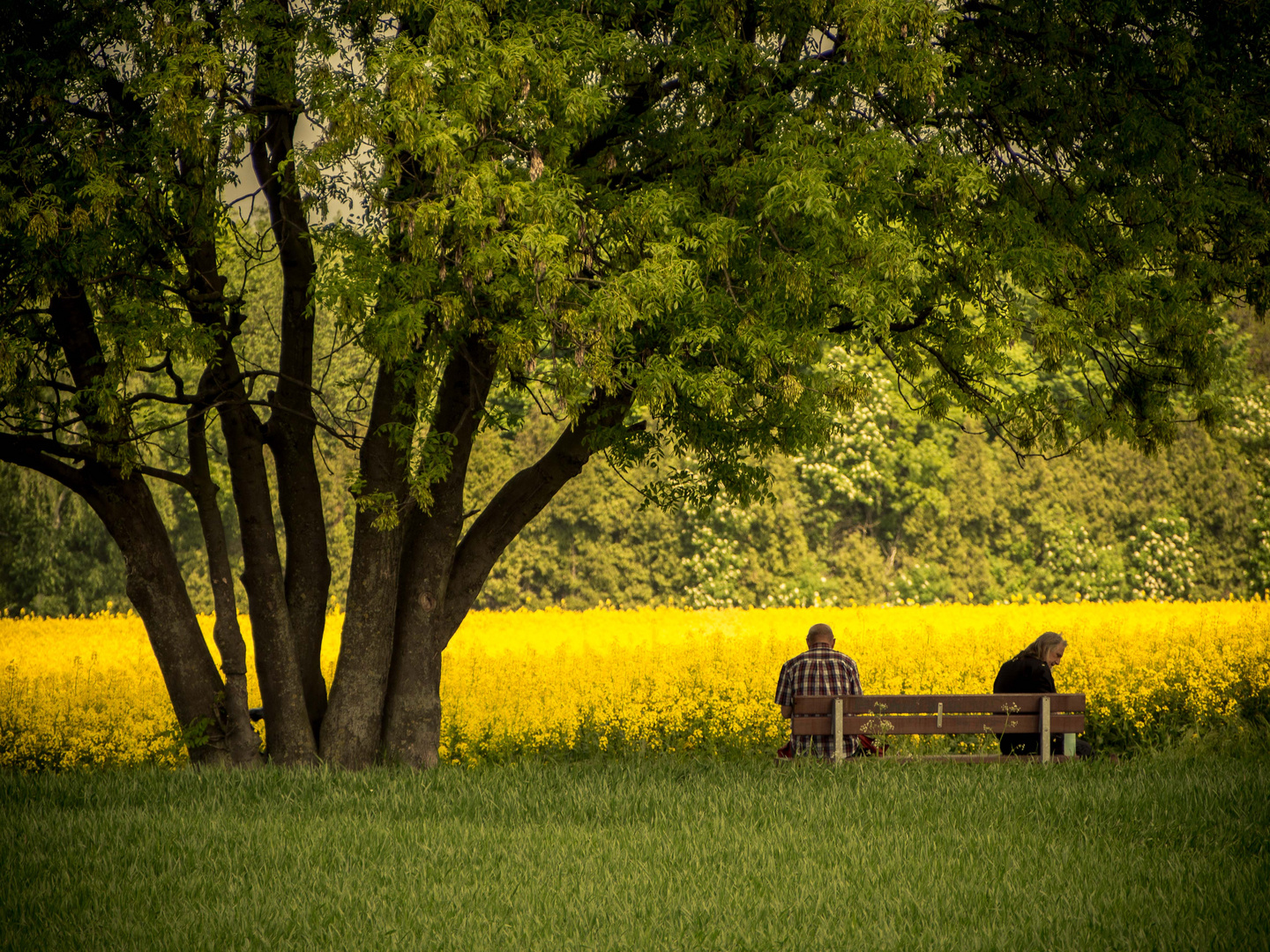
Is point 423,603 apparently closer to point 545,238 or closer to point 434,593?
point 434,593

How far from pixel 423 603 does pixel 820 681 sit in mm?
3434

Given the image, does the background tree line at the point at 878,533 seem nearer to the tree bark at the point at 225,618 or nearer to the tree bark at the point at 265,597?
the tree bark at the point at 265,597

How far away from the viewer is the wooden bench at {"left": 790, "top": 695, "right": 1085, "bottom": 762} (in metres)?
9.54

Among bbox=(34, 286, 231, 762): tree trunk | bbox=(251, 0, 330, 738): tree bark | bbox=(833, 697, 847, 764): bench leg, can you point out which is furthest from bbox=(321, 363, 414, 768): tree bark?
bbox=(833, 697, 847, 764): bench leg

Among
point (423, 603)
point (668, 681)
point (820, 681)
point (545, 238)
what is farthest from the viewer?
point (668, 681)

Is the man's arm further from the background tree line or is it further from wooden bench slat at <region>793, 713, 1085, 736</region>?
the background tree line

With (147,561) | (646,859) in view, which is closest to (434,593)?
(147,561)

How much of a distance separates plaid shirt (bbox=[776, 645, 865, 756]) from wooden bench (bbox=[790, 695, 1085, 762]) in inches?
8.2

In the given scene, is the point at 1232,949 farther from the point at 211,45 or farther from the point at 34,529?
the point at 34,529

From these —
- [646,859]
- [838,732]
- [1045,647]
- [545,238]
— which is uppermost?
[545,238]

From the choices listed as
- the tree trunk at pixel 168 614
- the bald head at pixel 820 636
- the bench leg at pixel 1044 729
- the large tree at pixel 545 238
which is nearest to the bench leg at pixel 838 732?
A: the bald head at pixel 820 636

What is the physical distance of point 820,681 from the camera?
32.7 feet

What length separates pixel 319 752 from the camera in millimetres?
10383

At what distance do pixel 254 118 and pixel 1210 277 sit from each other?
7.24 m
